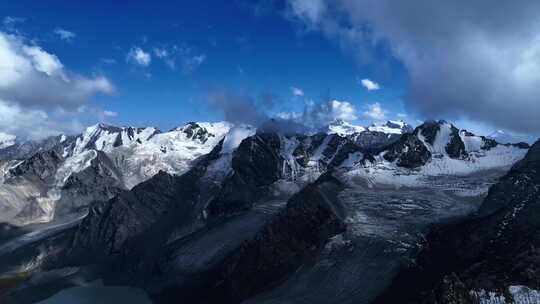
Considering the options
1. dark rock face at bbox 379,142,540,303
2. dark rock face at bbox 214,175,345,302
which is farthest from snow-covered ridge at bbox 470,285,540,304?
dark rock face at bbox 214,175,345,302

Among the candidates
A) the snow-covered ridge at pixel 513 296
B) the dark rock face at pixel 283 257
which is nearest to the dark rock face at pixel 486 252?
the snow-covered ridge at pixel 513 296

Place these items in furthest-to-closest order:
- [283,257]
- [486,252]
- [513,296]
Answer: [283,257]
[486,252]
[513,296]

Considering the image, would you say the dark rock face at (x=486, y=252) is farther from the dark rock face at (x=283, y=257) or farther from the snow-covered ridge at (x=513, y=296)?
the dark rock face at (x=283, y=257)

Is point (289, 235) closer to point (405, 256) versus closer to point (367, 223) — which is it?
point (367, 223)

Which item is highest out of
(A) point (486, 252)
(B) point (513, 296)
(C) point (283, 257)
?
(A) point (486, 252)

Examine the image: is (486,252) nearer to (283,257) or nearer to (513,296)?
(513,296)

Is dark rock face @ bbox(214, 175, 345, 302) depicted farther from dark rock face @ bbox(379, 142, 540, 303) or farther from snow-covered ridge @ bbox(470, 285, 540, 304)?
snow-covered ridge @ bbox(470, 285, 540, 304)

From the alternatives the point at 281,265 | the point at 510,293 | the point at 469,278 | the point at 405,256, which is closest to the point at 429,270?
the point at 405,256

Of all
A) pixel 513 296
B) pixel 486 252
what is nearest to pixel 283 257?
pixel 486 252
